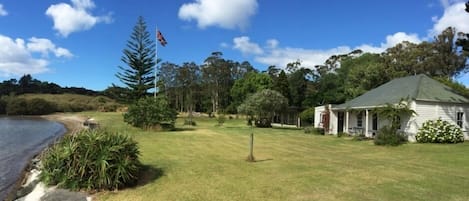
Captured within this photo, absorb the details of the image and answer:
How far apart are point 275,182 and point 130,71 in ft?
92.6

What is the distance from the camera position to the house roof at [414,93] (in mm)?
19359

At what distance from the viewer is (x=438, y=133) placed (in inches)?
706

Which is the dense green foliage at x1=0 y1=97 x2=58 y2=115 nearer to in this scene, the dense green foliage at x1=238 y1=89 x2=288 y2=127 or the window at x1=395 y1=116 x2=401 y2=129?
the dense green foliage at x1=238 y1=89 x2=288 y2=127

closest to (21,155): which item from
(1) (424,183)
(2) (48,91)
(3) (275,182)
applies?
(3) (275,182)

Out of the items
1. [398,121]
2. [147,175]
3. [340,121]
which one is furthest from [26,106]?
[147,175]

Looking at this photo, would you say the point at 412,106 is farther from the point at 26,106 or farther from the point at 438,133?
the point at 26,106

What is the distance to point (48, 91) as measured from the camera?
103 metres

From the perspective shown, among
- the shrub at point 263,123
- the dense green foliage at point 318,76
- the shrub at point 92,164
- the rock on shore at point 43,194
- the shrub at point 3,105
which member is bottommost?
the rock on shore at point 43,194

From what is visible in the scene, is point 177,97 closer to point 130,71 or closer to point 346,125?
point 130,71

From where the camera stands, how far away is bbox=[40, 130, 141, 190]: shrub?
27.7 ft

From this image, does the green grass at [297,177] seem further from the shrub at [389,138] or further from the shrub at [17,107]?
the shrub at [17,107]

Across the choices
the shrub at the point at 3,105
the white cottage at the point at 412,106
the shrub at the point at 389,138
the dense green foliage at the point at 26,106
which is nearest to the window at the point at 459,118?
the white cottage at the point at 412,106

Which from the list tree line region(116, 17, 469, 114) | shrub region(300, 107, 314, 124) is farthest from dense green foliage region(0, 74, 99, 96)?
shrub region(300, 107, 314, 124)

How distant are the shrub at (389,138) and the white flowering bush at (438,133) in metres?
0.86
